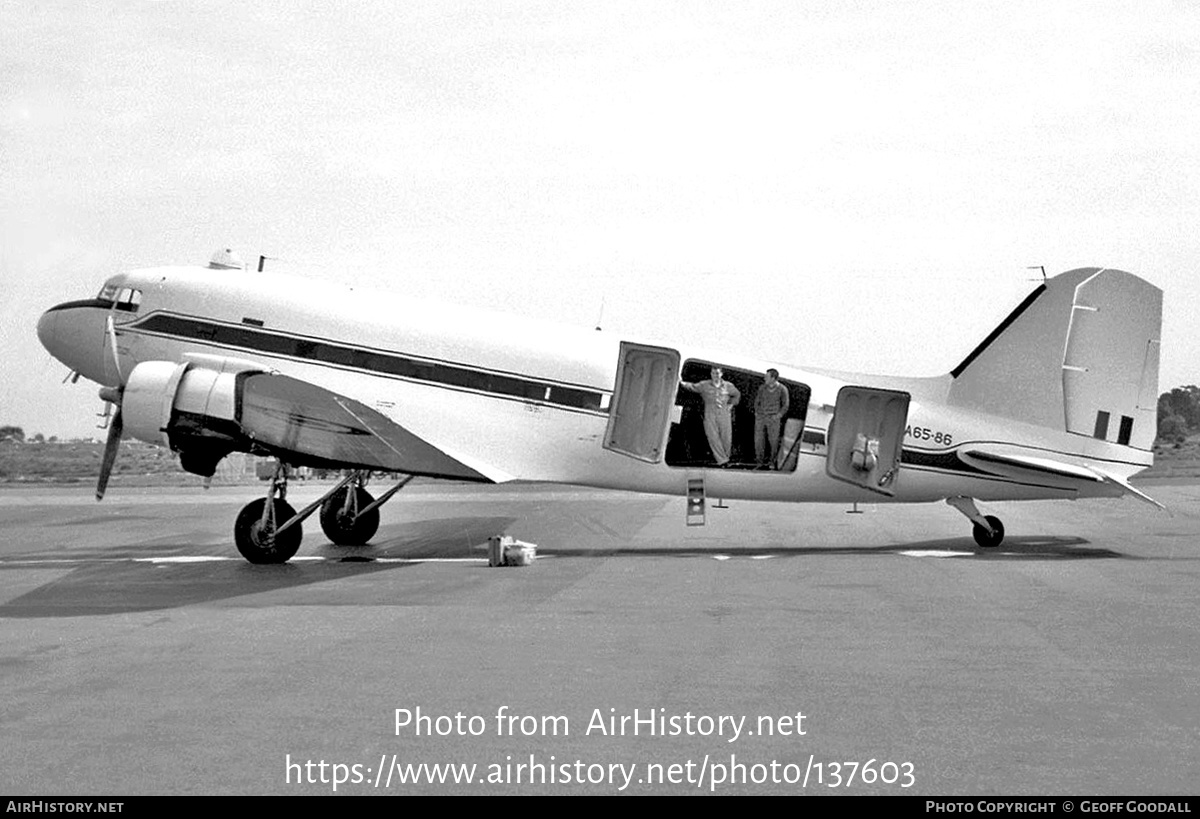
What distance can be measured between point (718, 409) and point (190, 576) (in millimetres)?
8095

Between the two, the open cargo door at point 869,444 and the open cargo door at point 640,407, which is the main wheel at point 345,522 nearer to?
the open cargo door at point 640,407

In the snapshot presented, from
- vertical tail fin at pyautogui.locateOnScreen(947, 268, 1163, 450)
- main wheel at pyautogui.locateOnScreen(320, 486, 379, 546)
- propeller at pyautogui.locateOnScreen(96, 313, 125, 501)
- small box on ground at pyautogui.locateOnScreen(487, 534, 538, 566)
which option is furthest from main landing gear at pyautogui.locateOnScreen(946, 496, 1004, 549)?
propeller at pyautogui.locateOnScreen(96, 313, 125, 501)

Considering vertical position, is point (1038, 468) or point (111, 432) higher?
point (1038, 468)

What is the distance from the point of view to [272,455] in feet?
54.5

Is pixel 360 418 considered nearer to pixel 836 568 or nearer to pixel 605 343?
pixel 605 343

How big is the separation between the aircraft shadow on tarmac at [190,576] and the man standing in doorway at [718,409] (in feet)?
12.9

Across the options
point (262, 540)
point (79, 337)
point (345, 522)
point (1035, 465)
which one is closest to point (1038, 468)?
point (1035, 465)

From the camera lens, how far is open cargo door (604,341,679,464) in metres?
18.4

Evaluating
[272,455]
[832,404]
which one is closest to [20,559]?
[272,455]

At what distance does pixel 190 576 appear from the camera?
15398mm

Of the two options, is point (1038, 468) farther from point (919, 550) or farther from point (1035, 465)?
point (919, 550)

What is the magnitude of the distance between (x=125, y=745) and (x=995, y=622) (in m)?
7.49

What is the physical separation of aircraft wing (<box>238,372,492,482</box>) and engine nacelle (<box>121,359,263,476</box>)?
21 cm

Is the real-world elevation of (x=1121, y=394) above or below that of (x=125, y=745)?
above
